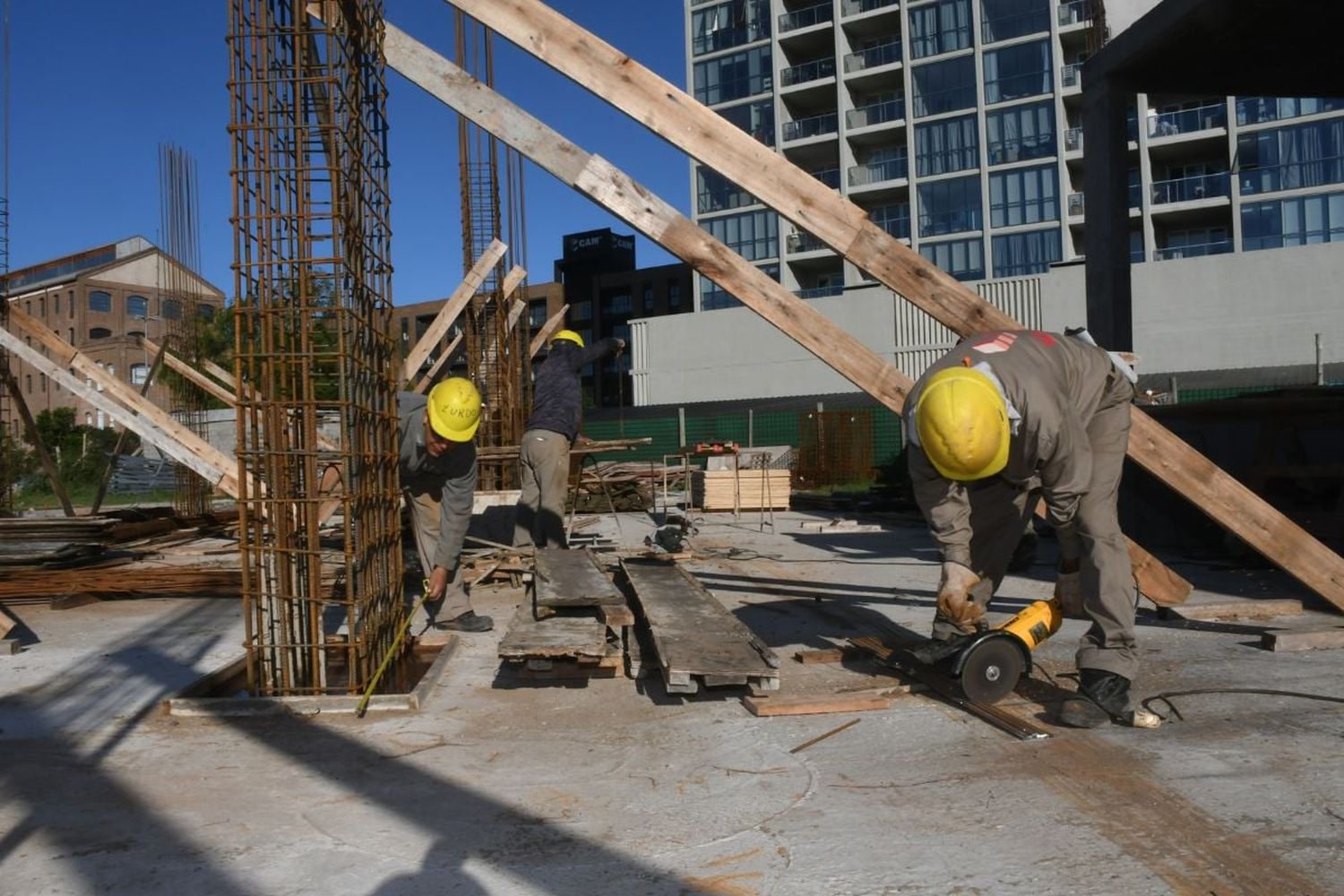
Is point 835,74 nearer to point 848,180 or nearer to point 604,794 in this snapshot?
point 848,180

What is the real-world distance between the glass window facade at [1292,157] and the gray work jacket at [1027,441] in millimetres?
44907

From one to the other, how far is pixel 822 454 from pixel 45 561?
2502cm

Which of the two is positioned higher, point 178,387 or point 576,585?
point 178,387

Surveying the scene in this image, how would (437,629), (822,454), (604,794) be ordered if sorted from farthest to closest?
(822,454), (437,629), (604,794)

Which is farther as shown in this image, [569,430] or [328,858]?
[569,430]

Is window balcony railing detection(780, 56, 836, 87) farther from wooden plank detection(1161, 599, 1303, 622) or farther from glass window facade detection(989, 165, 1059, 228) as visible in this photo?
wooden plank detection(1161, 599, 1303, 622)

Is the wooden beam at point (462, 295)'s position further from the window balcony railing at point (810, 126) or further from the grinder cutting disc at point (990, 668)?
the window balcony railing at point (810, 126)

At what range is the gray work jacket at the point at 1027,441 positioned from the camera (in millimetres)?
4355

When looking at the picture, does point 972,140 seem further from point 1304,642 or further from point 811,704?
point 811,704

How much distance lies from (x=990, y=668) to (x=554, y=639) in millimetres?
2105

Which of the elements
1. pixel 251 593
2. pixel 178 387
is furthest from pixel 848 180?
pixel 251 593

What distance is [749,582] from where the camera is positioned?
30.7 feet

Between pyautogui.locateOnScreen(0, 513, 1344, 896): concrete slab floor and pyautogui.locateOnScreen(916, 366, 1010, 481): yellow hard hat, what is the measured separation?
3.67 ft

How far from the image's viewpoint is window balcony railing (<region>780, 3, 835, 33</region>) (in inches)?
2042
